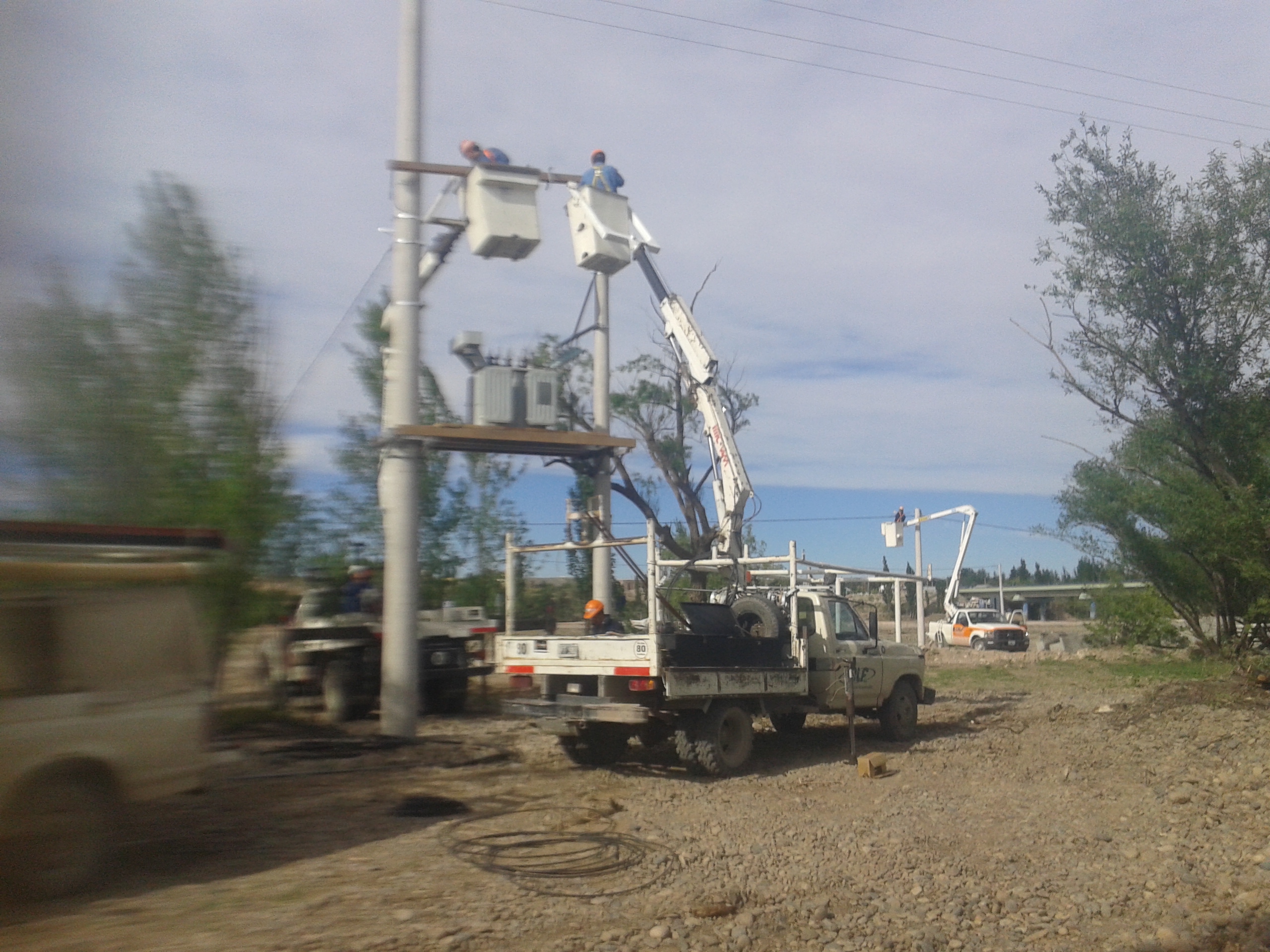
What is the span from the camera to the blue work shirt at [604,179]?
1534cm

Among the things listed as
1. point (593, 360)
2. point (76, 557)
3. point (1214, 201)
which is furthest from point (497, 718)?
point (1214, 201)

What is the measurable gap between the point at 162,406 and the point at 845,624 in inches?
325

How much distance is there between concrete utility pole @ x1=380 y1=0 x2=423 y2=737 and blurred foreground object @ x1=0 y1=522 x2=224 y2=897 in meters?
5.35

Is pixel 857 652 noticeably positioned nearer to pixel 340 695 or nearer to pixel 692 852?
pixel 692 852

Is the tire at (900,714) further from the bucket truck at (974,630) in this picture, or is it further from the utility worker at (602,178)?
the bucket truck at (974,630)

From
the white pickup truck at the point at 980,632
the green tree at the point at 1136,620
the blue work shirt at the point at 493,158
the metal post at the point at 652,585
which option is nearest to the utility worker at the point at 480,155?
the blue work shirt at the point at 493,158

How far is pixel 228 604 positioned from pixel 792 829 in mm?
5623

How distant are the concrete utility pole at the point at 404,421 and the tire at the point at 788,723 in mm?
4819

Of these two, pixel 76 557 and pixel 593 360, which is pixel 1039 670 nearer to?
pixel 593 360

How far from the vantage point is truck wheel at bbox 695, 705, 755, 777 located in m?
11.2

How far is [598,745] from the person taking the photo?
11898 millimetres

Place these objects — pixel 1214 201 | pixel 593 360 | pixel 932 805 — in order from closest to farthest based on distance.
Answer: pixel 932 805, pixel 593 360, pixel 1214 201

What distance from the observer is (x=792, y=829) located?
867 cm

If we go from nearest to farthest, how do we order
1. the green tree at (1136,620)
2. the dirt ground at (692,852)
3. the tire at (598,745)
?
the dirt ground at (692,852), the tire at (598,745), the green tree at (1136,620)
